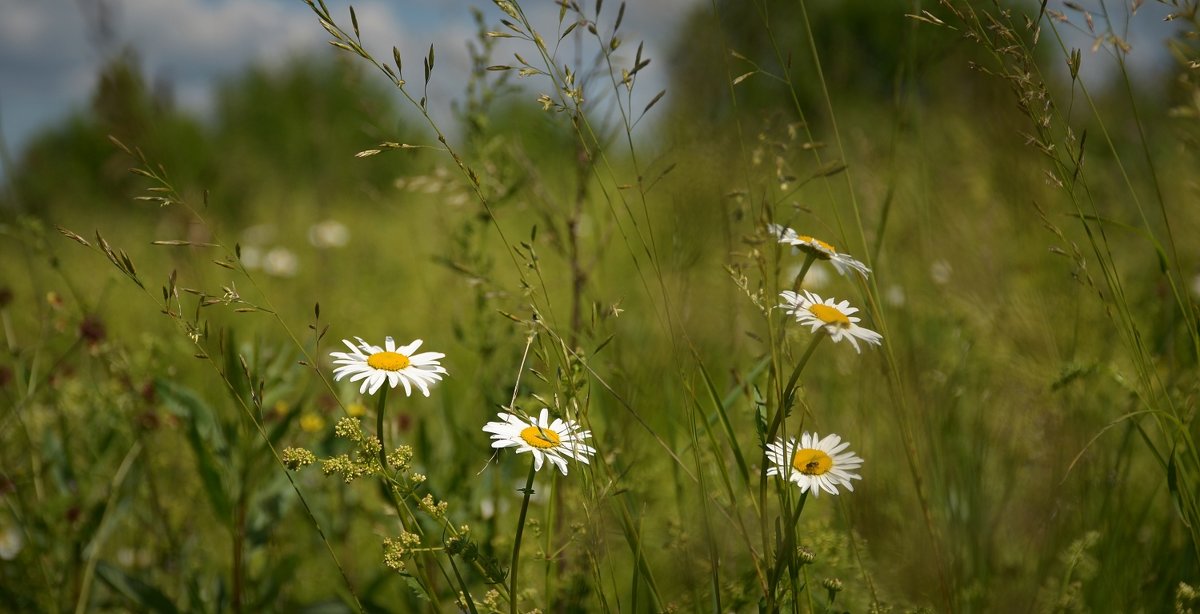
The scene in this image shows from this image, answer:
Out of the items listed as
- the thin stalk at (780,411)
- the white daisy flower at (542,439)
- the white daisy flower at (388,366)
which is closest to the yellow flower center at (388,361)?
the white daisy flower at (388,366)

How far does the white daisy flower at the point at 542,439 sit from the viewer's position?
2.51 feet

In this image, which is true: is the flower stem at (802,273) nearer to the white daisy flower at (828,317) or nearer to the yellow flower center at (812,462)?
the white daisy flower at (828,317)

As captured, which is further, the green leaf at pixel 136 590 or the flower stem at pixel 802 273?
the green leaf at pixel 136 590

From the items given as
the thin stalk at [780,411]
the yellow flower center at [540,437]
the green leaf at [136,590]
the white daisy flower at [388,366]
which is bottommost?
the green leaf at [136,590]

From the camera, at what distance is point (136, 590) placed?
4.10ft

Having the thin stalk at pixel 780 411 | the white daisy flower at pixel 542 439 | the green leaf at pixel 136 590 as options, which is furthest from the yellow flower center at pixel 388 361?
the green leaf at pixel 136 590

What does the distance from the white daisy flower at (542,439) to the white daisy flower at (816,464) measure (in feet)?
0.60

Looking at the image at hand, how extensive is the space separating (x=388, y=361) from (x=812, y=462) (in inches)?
17.3

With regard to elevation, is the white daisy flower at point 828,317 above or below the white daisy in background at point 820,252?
below

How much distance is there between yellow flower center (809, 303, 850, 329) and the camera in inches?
31.1

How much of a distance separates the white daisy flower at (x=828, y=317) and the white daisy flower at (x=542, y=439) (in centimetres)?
24

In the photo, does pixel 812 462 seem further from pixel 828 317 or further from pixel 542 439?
pixel 542 439

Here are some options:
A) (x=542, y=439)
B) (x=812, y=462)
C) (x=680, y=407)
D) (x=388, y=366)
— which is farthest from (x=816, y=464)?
(x=680, y=407)

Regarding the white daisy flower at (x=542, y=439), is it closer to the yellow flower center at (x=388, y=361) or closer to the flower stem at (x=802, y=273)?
the yellow flower center at (x=388, y=361)
